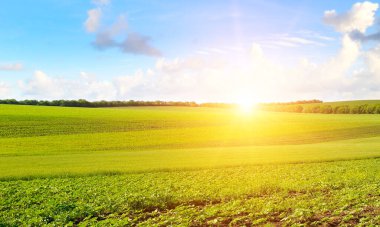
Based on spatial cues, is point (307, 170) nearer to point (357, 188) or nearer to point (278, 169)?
point (278, 169)

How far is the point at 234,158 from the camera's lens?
38.7 m

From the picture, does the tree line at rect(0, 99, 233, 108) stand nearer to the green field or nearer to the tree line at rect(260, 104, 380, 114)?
the tree line at rect(260, 104, 380, 114)

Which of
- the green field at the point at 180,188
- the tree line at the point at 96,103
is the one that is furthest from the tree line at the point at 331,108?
the green field at the point at 180,188

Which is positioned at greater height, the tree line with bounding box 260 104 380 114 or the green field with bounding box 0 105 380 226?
the tree line with bounding box 260 104 380 114

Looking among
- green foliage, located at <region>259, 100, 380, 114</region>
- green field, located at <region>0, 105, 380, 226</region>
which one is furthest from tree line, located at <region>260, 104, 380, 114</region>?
green field, located at <region>0, 105, 380, 226</region>

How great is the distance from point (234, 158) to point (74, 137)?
2876 cm

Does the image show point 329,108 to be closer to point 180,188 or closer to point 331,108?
point 331,108

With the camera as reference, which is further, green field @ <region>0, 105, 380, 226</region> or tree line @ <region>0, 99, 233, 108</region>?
tree line @ <region>0, 99, 233, 108</region>

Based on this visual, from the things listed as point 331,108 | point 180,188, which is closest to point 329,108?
point 331,108

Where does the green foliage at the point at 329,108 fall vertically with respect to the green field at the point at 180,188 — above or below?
above

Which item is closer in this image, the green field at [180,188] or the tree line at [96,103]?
the green field at [180,188]

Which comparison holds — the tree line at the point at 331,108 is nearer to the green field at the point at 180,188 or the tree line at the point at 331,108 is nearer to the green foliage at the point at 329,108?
the green foliage at the point at 329,108

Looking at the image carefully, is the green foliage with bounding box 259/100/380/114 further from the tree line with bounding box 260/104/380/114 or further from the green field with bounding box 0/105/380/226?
the green field with bounding box 0/105/380/226

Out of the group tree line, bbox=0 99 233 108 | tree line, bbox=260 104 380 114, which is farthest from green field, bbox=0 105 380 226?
tree line, bbox=260 104 380 114
